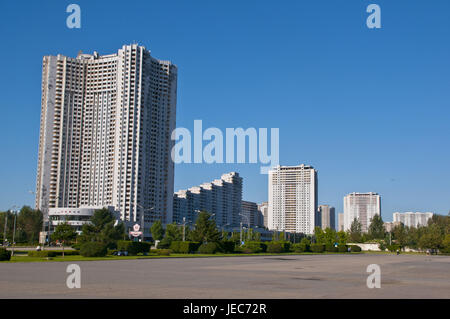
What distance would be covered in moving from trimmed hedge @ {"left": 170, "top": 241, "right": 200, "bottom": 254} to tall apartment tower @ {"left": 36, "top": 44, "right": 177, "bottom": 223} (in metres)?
96.8

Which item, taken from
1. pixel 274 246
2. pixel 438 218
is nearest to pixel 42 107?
pixel 274 246

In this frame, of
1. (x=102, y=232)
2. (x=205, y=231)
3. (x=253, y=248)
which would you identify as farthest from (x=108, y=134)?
(x=253, y=248)

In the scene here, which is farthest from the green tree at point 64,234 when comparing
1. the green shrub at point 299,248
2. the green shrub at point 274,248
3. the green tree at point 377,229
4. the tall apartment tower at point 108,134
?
the green tree at point 377,229

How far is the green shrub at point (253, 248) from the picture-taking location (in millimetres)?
84125

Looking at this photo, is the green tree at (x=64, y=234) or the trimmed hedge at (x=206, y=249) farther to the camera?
the green tree at (x=64, y=234)

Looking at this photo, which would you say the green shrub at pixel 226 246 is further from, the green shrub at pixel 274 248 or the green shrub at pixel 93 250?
the green shrub at pixel 93 250

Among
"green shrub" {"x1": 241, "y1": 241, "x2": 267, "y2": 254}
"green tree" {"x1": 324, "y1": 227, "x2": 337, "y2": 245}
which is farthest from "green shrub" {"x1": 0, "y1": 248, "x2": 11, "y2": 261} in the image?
"green tree" {"x1": 324, "y1": 227, "x2": 337, "y2": 245}

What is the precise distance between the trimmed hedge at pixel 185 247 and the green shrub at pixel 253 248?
1232 centimetres

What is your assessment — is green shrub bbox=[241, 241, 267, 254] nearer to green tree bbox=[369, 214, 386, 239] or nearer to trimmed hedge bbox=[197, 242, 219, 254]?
trimmed hedge bbox=[197, 242, 219, 254]

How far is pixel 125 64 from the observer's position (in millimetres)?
173375

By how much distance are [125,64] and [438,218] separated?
133622 millimetres

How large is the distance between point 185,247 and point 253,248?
63.9ft

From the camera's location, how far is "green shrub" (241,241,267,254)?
84125mm
